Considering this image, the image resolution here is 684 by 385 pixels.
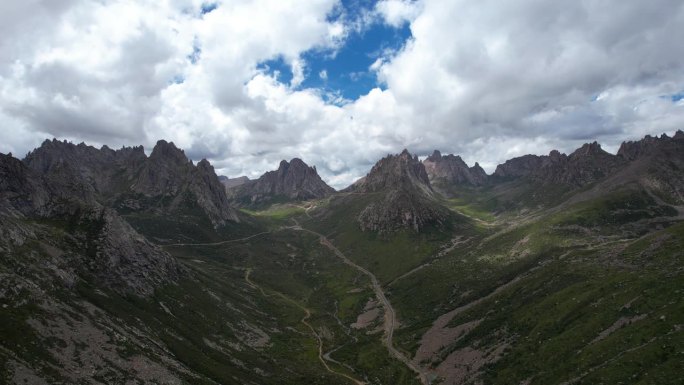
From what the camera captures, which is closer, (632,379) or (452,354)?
(632,379)

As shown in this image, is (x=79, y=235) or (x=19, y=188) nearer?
(x=79, y=235)

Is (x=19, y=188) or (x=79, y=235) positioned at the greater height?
(x=19, y=188)

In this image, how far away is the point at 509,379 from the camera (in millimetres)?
112438

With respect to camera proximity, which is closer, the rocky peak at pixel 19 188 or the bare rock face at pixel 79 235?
the bare rock face at pixel 79 235

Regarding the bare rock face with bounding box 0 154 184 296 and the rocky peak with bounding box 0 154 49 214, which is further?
the rocky peak with bounding box 0 154 49 214

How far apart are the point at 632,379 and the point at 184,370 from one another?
9622 cm

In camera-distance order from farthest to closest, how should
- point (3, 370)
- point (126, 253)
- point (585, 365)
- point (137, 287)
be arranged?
point (126, 253) < point (137, 287) < point (585, 365) < point (3, 370)

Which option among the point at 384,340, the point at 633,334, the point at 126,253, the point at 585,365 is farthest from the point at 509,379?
the point at 126,253

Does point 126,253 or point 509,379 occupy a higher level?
point 126,253

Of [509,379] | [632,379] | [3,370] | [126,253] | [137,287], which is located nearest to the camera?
[3,370]

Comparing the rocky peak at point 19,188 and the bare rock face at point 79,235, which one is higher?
the rocky peak at point 19,188

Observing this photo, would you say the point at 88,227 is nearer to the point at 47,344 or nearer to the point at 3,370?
the point at 47,344

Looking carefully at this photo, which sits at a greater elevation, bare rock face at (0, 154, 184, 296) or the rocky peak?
the rocky peak

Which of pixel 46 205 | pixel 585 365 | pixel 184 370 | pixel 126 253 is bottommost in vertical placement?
pixel 585 365
